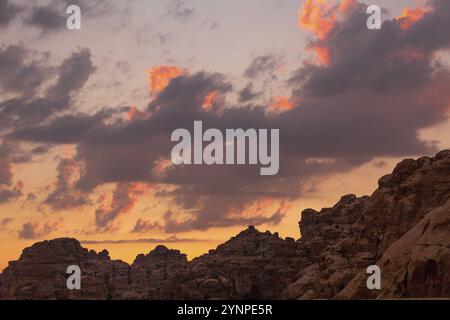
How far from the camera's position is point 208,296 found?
583 ft

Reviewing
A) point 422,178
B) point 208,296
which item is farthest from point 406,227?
point 208,296

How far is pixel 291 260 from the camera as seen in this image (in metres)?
190

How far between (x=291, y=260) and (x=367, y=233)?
6746cm
